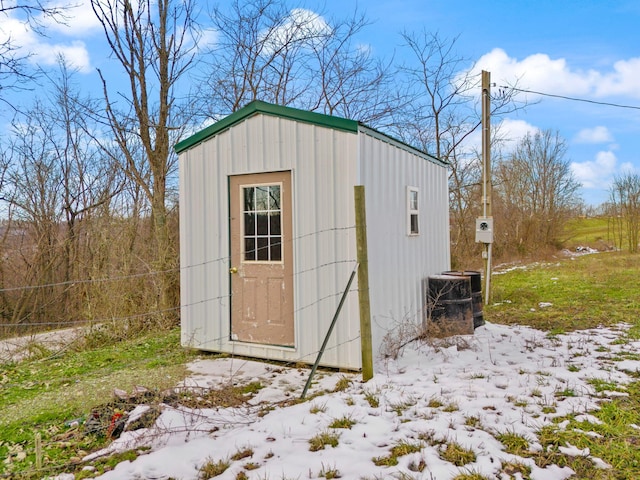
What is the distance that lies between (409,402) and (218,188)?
341cm

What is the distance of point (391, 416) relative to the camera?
3.27 m

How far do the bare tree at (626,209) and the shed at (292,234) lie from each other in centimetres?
2107

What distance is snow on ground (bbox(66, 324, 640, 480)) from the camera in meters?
2.59

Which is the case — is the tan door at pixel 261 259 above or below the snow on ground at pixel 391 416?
above

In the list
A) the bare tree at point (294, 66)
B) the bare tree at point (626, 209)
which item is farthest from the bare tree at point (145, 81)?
the bare tree at point (626, 209)

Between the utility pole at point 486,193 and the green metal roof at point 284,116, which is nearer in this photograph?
the green metal roof at point 284,116

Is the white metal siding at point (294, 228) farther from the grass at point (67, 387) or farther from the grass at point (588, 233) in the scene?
the grass at point (588, 233)

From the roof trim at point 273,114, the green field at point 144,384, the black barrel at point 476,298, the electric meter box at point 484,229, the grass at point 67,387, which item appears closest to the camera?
the green field at point 144,384

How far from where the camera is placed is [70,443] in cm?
321

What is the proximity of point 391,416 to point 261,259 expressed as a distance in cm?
260

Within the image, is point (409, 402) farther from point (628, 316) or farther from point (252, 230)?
point (628, 316)

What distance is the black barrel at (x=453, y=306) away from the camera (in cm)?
586

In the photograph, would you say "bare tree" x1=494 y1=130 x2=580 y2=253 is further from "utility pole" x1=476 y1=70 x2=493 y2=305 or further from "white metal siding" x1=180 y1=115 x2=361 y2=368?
"white metal siding" x1=180 y1=115 x2=361 y2=368

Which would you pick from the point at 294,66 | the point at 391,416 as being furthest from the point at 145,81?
the point at 391,416
